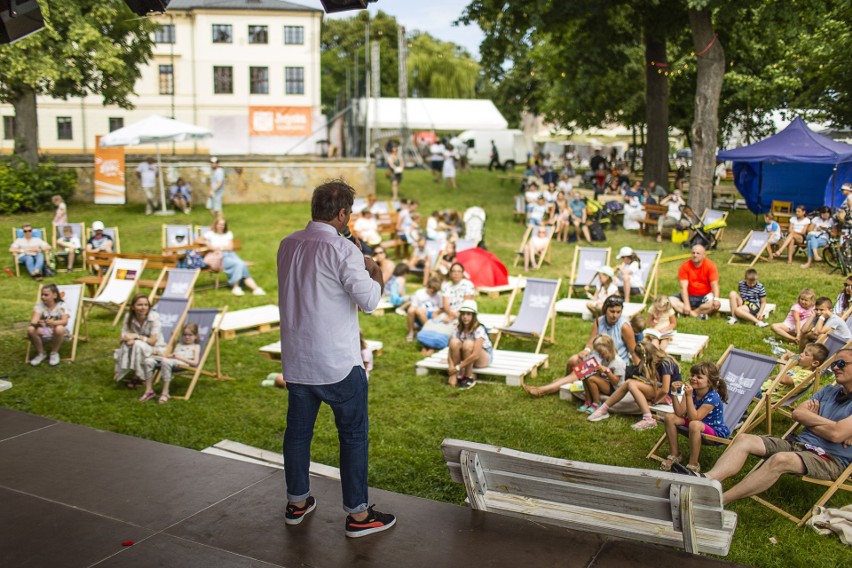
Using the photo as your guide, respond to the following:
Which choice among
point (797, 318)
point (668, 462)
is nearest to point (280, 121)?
point (797, 318)

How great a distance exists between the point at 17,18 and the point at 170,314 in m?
3.32

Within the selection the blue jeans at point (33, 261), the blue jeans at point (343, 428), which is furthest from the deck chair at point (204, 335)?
the blue jeans at point (33, 261)

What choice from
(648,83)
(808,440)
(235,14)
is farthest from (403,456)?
(235,14)

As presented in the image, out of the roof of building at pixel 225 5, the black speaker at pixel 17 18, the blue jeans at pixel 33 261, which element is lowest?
the blue jeans at pixel 33 261

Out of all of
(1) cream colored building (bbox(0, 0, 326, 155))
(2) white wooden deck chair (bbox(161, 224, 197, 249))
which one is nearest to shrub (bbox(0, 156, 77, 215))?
(2) white wooden deck chair (bbox(161, 224, 197, 249))

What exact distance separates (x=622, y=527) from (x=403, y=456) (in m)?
2.71

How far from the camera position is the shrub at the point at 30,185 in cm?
1980

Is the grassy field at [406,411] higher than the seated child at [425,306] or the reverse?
the reverse

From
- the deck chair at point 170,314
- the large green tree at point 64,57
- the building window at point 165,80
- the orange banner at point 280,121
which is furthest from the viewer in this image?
the building window at point 165,80

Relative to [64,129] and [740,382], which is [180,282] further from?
[64,129]

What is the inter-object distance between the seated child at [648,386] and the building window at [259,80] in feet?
117

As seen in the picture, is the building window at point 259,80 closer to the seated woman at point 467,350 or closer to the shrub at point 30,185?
the shrub at point 30,185

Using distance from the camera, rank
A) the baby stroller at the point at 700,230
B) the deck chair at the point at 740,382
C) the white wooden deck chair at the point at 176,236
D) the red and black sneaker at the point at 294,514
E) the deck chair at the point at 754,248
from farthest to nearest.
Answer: the baby stroller at the point at 700,230 < the white wooden deck chair at the point at 176,236 < the deck chair at the point at 754,248 < the deck chair at the point at 740,382 < the red and black sneaker at the point at 294,514

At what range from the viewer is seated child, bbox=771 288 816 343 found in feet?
29.9
